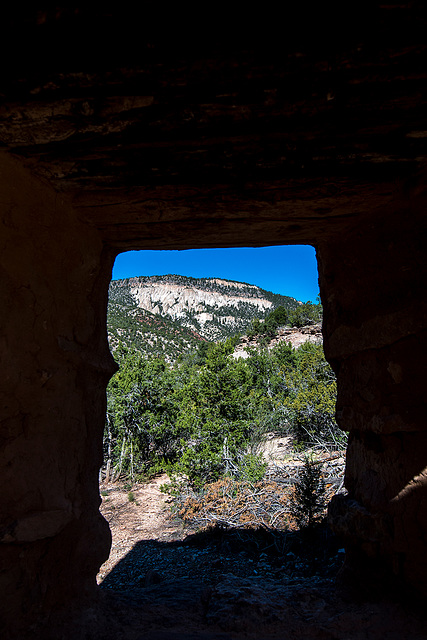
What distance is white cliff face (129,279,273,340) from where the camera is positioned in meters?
59.1

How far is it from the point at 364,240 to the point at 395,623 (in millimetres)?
1724

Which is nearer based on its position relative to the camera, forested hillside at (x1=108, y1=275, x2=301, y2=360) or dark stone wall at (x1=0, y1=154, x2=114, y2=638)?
dark stone wall at (x1=0, y1=154, x2=114, y2=638)

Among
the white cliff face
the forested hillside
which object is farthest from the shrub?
the white cliff face

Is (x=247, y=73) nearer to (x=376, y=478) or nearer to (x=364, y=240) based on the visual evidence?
(x=364, y=240)

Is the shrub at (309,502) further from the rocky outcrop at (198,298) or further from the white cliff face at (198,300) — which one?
the white cliff face at (198,300)

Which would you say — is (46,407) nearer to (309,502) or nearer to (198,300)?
(309,502)

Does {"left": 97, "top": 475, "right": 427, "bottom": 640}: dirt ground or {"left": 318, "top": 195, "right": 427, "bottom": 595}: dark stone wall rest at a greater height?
{"left": 318, "top": 195, "right": 427, "bottom": 595}: dark stone wall

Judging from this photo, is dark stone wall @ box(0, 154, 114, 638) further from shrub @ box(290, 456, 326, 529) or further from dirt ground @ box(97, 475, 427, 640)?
shrub @ box(290, 456, 326, 529)

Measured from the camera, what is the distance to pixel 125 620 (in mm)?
1675

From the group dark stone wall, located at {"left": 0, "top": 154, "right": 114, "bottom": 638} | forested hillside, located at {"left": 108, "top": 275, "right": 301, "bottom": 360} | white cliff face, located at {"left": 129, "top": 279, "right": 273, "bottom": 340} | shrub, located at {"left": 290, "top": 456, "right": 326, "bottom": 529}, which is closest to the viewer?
dark stone wall, located at {"left": 0, "top": 154, "right": 114, "bottom": 638}

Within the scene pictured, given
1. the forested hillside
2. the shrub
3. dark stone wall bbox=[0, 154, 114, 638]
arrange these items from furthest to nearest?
1. the forested hillside
2. the shrub
3. dark stone wall bbox=[0, 154, 114, 638]

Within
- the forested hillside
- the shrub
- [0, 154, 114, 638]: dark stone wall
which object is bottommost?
the shrub

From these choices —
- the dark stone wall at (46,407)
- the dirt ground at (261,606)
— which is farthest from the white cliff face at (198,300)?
the dark stone wall at (46,407)

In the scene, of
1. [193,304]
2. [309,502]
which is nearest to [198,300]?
[193,304]
